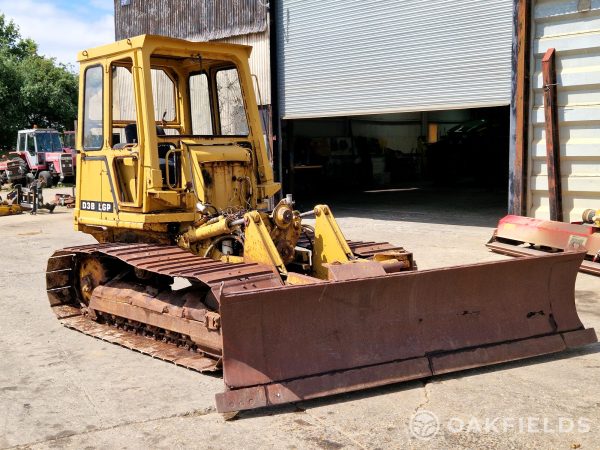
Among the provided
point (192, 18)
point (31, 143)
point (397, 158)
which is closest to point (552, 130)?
point (192, 18)

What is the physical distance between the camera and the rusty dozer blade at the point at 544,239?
29.8 ft

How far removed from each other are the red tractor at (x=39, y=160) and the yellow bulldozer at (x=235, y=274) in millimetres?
22784

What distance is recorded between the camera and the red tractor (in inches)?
1138

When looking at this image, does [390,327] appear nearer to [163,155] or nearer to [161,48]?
[163,155]

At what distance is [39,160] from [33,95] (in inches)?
429

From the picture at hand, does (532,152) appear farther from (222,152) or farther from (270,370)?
(270,370)

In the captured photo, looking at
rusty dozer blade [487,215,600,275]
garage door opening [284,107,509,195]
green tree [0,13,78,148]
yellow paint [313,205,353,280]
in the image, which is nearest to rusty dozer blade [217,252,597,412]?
yellow paint [313,205,353,280]

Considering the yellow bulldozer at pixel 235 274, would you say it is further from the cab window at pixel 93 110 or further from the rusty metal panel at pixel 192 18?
the rusty metal panel at pixel 192 18

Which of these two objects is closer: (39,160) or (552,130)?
(552,130)

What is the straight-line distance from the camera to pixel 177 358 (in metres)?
5.80

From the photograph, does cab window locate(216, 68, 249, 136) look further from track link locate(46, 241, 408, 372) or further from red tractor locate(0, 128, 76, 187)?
red tractor locate(0, 128, 76, 187)

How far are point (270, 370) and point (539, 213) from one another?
24.4 feet

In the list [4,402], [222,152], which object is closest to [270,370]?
[4,402]

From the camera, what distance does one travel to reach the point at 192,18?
1692 cm
